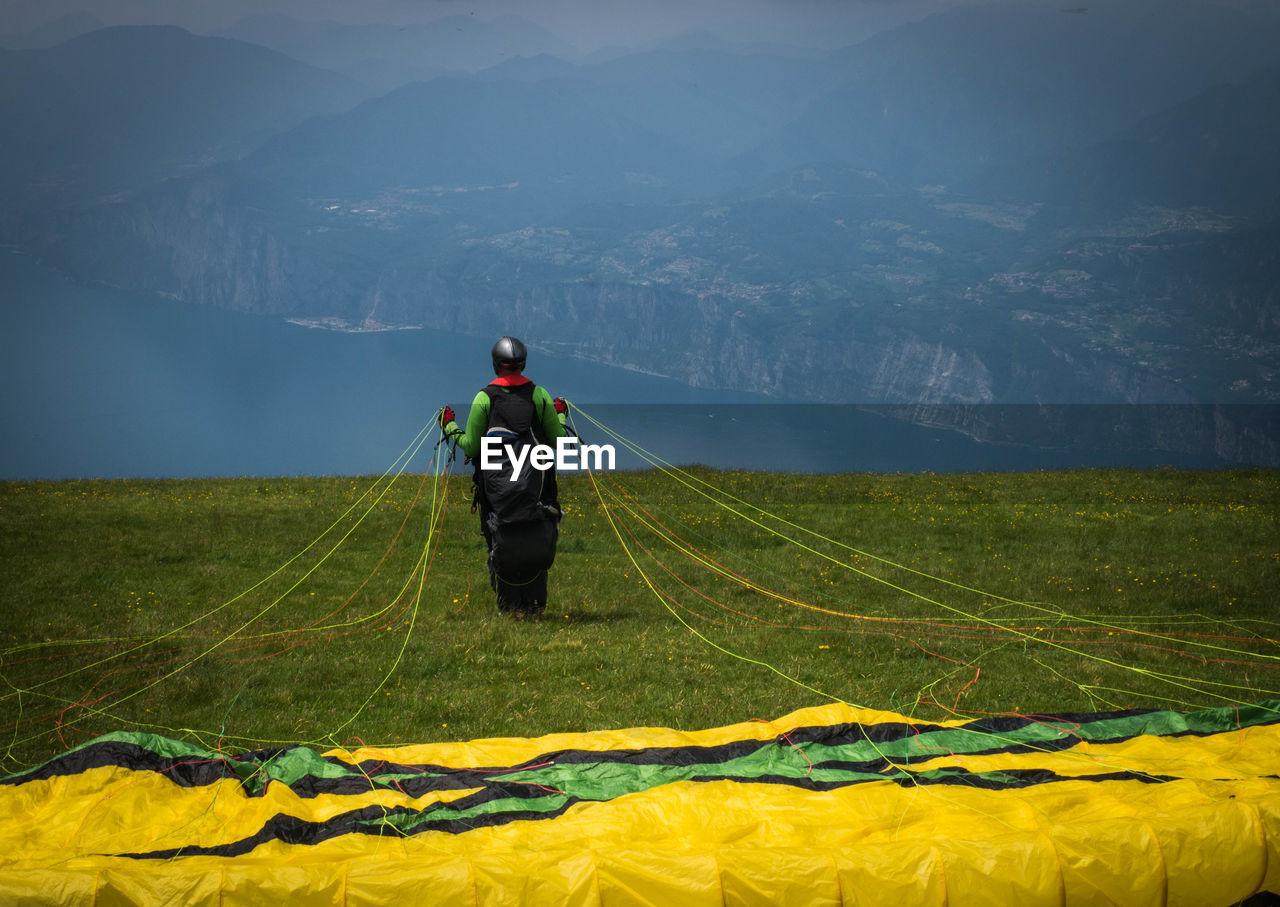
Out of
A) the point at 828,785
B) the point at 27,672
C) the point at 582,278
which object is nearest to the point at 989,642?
the point at 828,785

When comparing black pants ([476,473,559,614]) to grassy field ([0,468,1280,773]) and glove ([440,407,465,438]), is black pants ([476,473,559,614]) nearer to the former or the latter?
grassy field ([0,468,1280,773])

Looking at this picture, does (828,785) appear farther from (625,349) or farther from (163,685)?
(625,349)

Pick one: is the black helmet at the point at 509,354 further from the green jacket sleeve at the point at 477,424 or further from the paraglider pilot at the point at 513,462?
the green jacket sleeve at the point at 477,424

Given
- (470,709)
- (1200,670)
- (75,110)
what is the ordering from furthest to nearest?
(75,110), (1200,670), (470,709)

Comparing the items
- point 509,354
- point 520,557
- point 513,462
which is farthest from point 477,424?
point 520,557

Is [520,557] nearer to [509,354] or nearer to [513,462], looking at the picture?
[513,462]

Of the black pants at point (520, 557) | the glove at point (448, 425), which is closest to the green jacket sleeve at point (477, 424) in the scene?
the glove at point (448, 425)
